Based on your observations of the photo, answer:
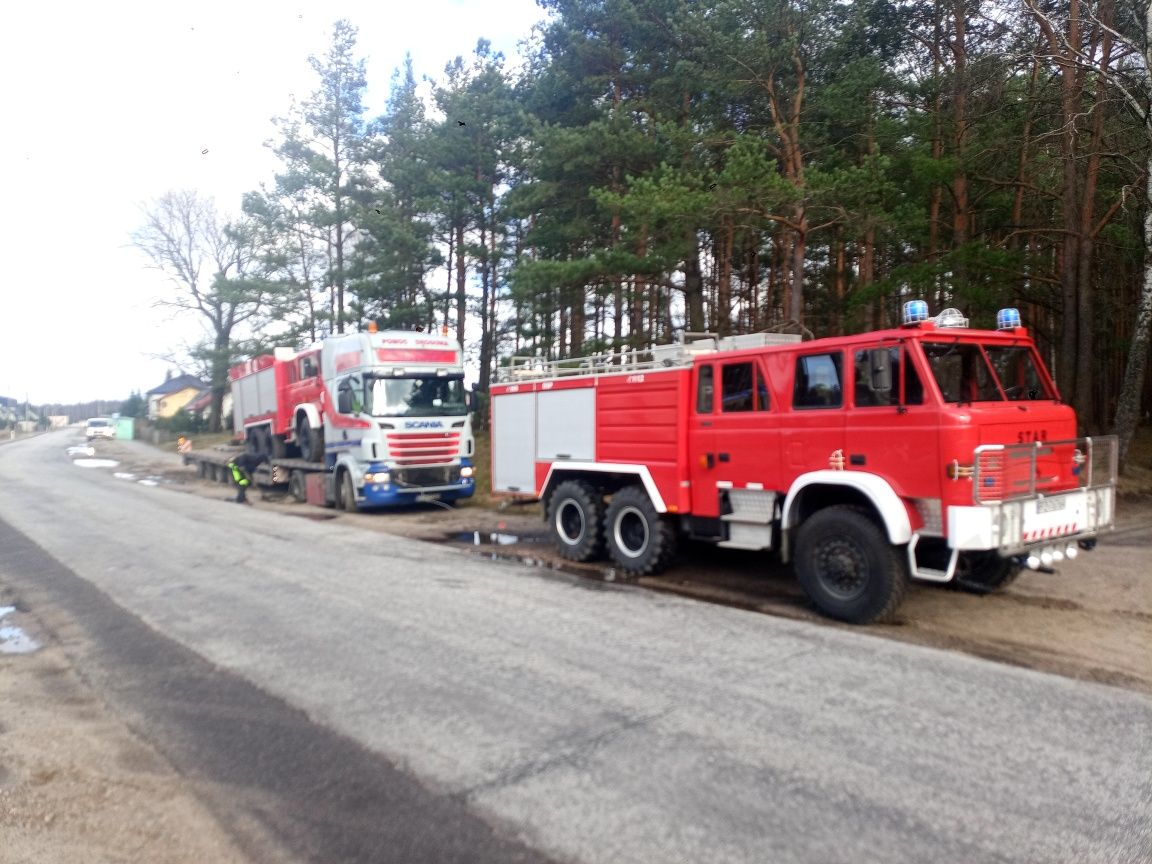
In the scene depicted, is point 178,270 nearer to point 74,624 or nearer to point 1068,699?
point 74,624

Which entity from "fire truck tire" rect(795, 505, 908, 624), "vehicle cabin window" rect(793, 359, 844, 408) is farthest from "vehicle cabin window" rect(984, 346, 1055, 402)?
"fire truck tire" rect(795, 505, 908, 624)

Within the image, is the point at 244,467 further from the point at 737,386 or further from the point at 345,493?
the point at 737,386

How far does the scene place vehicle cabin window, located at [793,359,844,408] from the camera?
785cm

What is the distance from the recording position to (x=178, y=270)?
4819 cm

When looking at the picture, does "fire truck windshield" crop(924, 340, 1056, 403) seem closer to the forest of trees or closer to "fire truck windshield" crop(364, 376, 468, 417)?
the forest of trees

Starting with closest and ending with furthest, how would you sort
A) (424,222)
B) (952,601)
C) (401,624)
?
(401,624) → (952,601) → (424,222)

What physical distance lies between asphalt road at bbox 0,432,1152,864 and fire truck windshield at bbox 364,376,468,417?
839 cm

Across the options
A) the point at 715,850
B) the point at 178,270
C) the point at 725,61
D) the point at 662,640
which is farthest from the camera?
the point at 178,270

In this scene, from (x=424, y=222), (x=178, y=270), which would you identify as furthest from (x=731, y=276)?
(x=178, y=270)

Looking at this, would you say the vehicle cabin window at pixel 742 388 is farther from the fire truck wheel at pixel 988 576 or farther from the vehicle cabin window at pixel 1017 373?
the fire truck wheel at pixel 988 576

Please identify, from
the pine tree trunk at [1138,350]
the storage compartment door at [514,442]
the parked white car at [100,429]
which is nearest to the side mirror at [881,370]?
the storage compartment door at [514,442]

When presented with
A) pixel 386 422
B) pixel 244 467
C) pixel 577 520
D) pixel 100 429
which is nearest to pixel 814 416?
pixel 577 520

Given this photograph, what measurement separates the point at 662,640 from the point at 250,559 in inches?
261

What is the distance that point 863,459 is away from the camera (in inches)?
295
